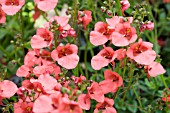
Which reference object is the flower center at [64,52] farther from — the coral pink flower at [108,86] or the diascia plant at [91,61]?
the coral pink flower at [108,86]

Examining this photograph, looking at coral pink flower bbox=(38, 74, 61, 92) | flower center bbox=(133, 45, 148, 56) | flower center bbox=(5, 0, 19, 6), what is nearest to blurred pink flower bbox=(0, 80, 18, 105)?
coral pink flower bbox=(38, 74, 61, 92)

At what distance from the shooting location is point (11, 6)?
176 cm

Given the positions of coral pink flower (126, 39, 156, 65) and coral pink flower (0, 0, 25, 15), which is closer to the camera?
coral pink flower (126, 39, 156, 65)

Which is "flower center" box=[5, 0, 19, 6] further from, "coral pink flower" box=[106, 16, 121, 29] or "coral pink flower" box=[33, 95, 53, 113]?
"coral pink flower" box=[33, 95, 53, 113]

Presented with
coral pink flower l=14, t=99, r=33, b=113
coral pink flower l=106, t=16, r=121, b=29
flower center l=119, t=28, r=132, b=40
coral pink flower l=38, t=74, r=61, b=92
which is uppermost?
coral pink flower l=106, t=16, r=121, b=29

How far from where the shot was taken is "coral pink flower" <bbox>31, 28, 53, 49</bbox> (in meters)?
1.71

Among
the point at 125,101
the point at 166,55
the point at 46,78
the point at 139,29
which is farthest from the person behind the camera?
the point at 166,55

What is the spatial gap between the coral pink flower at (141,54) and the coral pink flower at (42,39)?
1.05 ft

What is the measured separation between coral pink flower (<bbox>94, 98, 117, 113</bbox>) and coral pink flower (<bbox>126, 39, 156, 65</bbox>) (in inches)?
7.6

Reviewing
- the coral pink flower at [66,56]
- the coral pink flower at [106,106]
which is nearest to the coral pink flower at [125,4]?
the coral pink flower at [66,56]

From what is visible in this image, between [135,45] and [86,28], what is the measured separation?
33 centimetres

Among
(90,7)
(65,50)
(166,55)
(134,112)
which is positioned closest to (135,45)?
(65,50)

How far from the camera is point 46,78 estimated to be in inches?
61.6

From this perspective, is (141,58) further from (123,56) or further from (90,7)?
(90,7)
